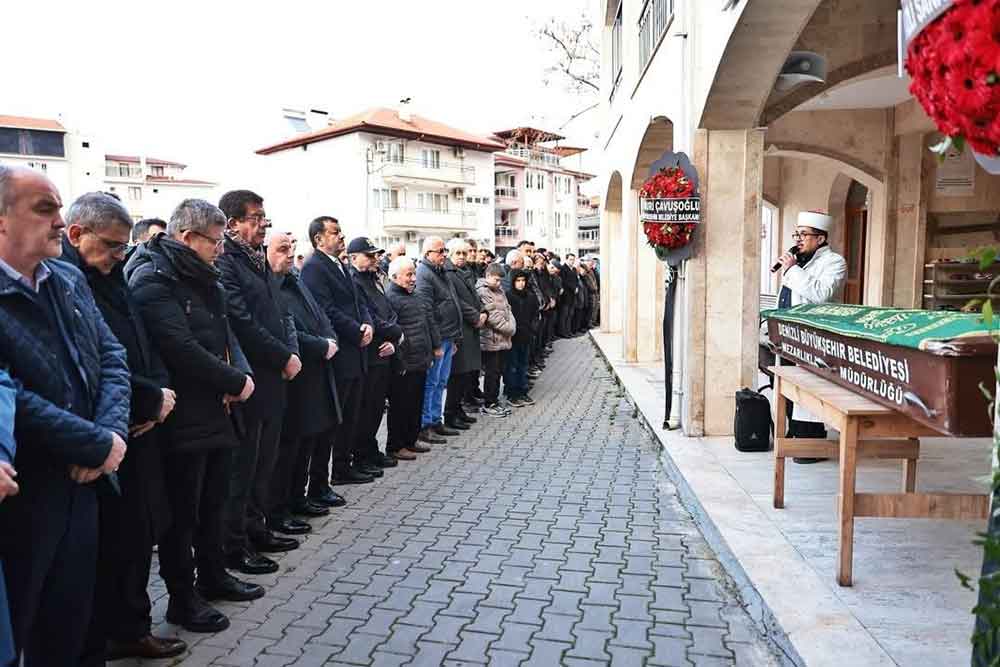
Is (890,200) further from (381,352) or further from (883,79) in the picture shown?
(381,352)

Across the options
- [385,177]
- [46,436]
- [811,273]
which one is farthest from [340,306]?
[385,177]

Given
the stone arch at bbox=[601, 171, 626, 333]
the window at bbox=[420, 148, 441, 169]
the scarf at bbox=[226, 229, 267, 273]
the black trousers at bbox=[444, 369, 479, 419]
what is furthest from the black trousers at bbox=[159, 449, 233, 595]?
the window at bbox=[420, 148, 441, 169]

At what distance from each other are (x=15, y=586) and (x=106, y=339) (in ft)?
3.28

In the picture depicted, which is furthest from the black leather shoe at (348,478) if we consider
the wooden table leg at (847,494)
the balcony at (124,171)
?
the balcony at (124,171)

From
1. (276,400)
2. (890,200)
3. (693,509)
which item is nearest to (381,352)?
(276,400)

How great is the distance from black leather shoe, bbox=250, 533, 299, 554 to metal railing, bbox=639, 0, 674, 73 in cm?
658

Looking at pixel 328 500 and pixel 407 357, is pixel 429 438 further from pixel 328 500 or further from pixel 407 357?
pixel 328 500

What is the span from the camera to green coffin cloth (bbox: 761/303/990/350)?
3.16m

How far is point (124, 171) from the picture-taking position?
70.9 meters

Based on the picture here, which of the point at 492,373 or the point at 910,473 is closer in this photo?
the point at 910,473

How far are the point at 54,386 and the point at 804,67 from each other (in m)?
6.84

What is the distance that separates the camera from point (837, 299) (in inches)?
262

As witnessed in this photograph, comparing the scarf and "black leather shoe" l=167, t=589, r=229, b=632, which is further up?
the scarf

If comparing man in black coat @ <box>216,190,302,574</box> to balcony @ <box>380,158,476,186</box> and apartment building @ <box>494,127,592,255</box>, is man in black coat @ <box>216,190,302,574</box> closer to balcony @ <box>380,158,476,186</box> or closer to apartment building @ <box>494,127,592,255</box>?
balcony @ <box>380,158,476,186</box>
